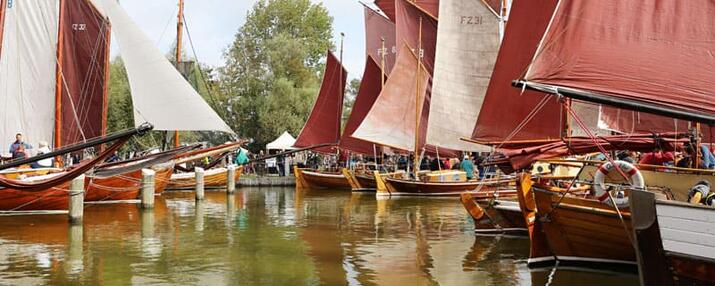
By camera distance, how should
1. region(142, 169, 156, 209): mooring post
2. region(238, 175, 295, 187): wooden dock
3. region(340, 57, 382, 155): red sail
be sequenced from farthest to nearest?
1. region(238, 175, 295, 187): wooden dock
2. region(340, 57, 382, 155): red sail
3. region(142, 169, 156, 209): mooring post

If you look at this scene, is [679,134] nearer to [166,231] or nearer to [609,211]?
[609,211]

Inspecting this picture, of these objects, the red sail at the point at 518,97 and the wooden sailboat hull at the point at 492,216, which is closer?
the wooden sailboat hull at the point at 492,216

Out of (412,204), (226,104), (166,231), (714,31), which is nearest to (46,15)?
(166,231)

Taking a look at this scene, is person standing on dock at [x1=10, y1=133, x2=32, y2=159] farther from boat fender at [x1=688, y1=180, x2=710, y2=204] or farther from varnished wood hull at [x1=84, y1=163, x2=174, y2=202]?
boat fender at [x1=688, y1=180, x2=710, y2=204]

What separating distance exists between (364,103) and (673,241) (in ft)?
94.3

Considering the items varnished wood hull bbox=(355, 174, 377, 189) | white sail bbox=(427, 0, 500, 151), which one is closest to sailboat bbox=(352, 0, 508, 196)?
white sail bbox=(427, 0, 500, 151)

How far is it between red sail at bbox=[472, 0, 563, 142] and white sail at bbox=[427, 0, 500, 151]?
7536 millimetres

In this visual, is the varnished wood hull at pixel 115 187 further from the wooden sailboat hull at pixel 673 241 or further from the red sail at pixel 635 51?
the wooden sailboat hull at pixel 673 241

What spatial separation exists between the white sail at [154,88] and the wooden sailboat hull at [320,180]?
1441cm

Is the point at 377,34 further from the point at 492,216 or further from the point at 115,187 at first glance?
the point at 492,216

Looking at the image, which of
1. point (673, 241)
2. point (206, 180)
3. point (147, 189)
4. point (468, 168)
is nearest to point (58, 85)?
point (147, 189)

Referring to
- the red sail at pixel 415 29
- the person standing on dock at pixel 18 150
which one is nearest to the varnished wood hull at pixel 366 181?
the red sail at pixel 415 29

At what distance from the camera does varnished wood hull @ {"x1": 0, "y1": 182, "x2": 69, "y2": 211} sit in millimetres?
19141

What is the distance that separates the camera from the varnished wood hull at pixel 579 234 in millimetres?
10969
